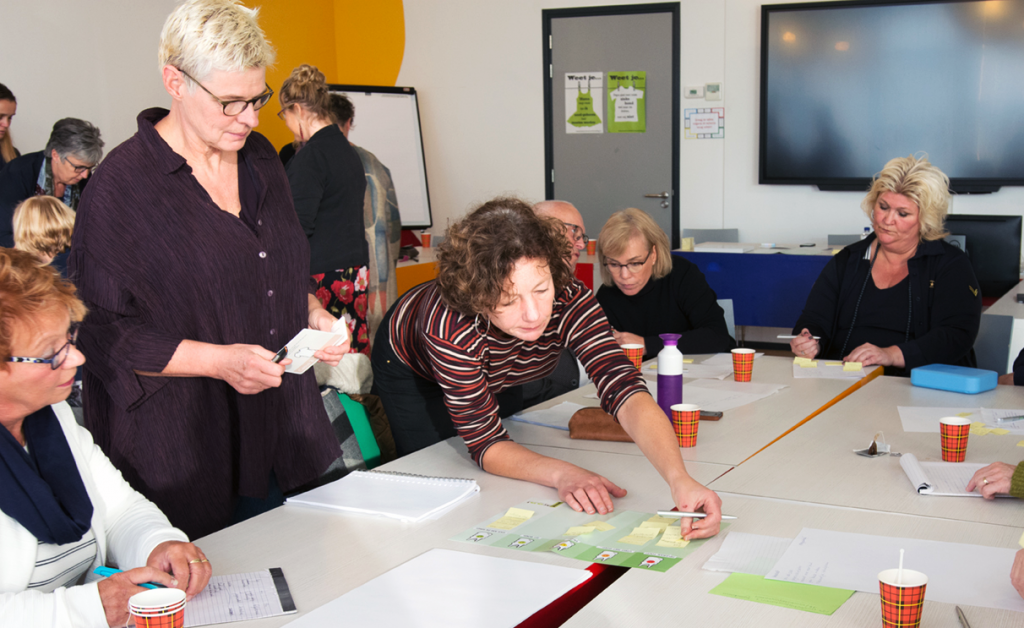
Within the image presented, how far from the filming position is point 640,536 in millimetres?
1490

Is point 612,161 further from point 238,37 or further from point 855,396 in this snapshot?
point 238,37

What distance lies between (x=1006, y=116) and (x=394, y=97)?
4.35 metres

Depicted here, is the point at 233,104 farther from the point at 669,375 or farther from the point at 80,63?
the point at 80,63

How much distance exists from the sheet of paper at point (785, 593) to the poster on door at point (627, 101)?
221 inches

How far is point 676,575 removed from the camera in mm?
1339

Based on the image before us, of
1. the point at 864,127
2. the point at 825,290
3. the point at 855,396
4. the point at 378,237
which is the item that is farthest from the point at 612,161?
the point at 855,396

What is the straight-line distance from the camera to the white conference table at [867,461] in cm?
162

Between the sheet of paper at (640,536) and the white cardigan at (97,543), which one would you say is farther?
the sheet of paper at (640,536)

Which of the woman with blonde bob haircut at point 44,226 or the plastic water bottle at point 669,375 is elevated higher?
the woman with blonde bob haircut at point 44,226

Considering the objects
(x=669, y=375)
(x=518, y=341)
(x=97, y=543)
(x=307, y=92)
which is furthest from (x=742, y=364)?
(x=307, y=92)

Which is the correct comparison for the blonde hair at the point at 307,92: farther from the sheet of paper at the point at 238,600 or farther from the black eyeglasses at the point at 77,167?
the sheet of paper at the point at 238,600

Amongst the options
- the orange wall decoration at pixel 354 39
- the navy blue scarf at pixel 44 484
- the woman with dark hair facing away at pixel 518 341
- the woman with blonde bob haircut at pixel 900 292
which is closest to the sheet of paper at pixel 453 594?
the woman with dark hair facing away at pixel 518 341

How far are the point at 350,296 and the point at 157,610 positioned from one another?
8.73ft

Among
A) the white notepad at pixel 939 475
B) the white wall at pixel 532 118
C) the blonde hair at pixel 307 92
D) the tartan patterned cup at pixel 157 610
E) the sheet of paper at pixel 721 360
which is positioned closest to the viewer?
the tartan patterned cup at pixel 157 610
